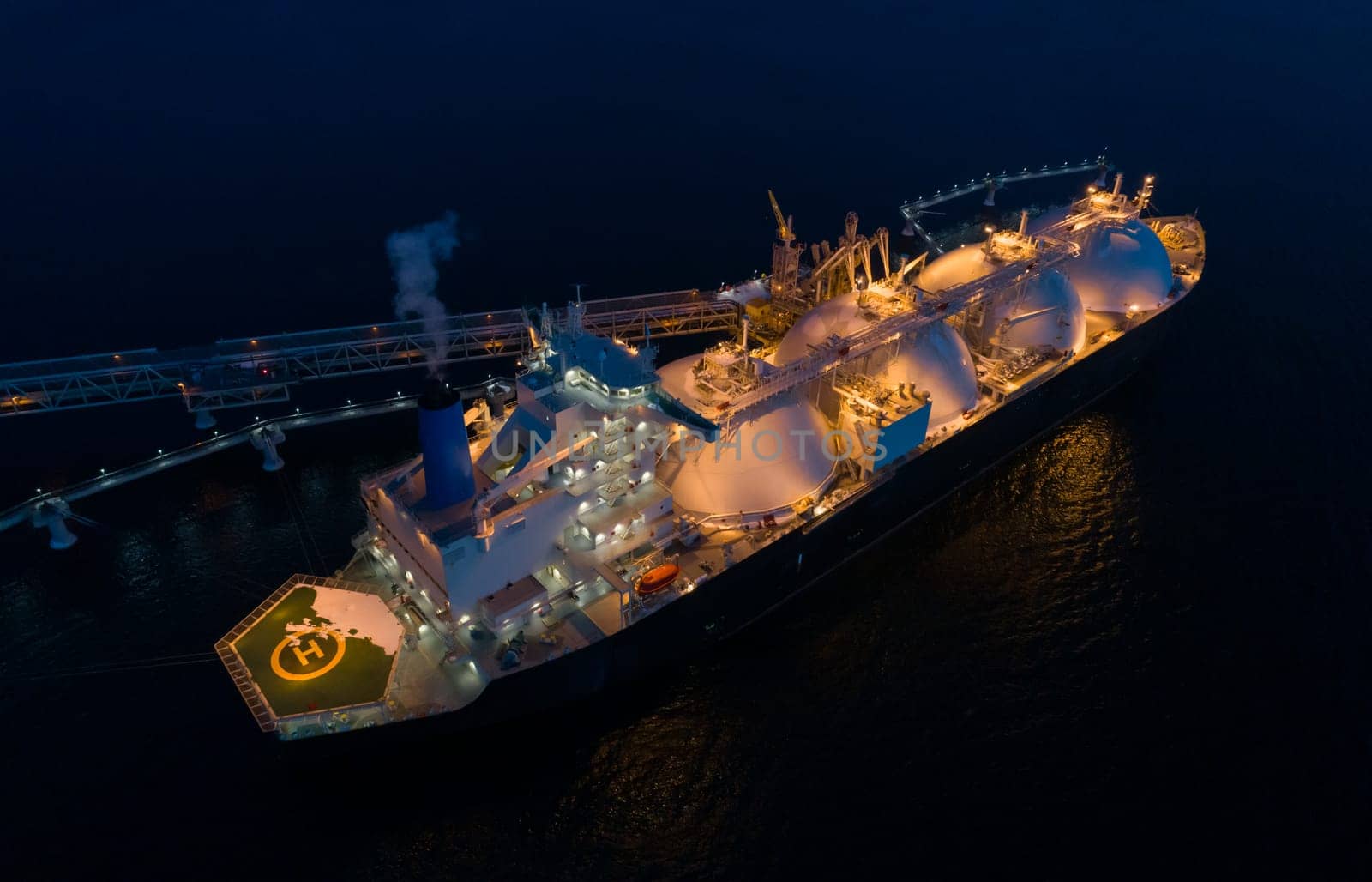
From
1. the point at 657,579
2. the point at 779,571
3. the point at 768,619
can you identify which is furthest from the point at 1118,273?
the point at 657,579

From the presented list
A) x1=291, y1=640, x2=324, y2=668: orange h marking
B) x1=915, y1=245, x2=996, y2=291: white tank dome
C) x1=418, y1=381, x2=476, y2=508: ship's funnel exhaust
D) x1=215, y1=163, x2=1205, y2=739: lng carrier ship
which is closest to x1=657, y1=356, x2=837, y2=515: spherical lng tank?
x1=215, y1=163, x2=1205, y2=739: lng carrier ship

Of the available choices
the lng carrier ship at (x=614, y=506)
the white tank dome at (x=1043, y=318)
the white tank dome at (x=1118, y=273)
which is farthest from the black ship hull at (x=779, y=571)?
the white tank dome at (x=1118, y=273)

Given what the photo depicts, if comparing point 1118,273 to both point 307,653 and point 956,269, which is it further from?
point 307,653

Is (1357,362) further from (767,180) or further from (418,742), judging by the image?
(418,742)

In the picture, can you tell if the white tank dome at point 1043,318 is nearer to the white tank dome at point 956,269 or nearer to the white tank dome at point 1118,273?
the white tank dome at point 956,269

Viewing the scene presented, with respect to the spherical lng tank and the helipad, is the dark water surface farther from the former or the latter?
the spherical lng tank
